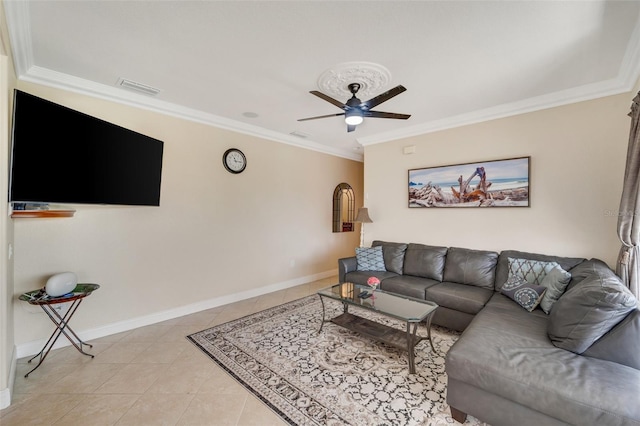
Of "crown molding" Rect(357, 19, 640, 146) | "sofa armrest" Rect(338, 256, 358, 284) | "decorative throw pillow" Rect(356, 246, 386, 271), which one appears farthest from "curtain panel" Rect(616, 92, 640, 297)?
"sofa armrest" Rect(338, 256, 358, 284)

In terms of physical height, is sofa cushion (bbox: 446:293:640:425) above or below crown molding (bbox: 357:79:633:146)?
below

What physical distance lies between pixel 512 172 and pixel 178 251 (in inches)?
172

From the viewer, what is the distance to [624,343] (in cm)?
151

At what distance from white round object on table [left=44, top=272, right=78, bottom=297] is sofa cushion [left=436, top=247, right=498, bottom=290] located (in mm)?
4033

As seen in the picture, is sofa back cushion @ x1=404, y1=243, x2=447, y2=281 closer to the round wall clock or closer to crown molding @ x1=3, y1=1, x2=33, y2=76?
the round wall clock

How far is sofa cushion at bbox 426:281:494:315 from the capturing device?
2.74 m

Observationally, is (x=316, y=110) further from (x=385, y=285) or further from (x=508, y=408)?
(x=508, y=408)

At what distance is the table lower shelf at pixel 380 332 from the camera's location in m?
2.29

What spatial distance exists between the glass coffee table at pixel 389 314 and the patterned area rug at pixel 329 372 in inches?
6.7

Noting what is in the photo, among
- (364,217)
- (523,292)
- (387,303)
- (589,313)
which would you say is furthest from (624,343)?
(364,217)

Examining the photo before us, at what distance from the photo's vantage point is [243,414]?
1.75 metres

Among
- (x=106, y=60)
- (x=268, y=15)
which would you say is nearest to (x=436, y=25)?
(x=268, y=15)

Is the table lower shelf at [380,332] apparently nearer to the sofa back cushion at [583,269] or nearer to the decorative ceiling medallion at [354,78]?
the sofa back cushion at [583,269]

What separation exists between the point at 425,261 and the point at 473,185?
4.03ft
